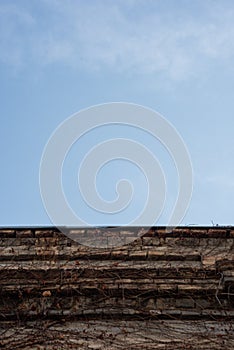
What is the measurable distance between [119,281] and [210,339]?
1106mm

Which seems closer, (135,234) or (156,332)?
(156,332)

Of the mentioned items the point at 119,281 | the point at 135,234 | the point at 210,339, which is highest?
the point at 135,234

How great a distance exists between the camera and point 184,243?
7.28m

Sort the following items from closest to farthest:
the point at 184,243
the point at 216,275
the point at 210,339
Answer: the point at 210,339
the point at 216,275
the point at 184,243

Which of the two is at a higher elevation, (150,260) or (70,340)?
(150,260)

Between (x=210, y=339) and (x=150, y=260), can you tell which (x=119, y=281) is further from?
(x=210, y=339)

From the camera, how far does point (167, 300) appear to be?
262 inches

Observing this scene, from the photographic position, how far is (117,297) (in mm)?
6676

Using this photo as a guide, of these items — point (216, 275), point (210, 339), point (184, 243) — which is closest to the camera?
point (210, 339)

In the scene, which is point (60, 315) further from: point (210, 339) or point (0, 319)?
point (210, 339)

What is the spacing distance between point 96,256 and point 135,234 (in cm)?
57

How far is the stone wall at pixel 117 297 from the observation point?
6.43m

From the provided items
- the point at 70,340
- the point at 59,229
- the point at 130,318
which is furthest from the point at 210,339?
the point at 59,229

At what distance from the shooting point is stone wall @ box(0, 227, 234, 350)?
21.1 feet
